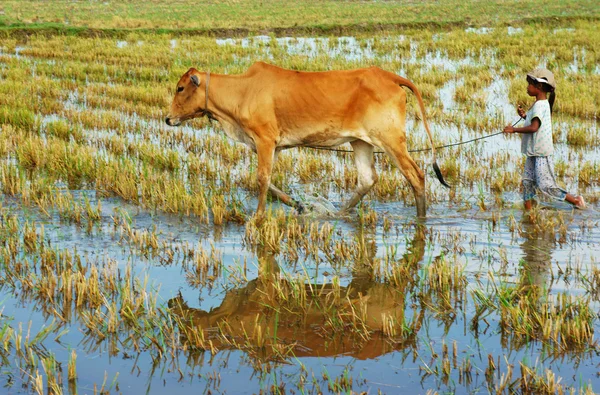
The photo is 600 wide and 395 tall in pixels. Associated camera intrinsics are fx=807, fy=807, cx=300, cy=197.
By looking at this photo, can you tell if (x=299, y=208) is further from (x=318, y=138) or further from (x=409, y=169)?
(x=409, y=169)

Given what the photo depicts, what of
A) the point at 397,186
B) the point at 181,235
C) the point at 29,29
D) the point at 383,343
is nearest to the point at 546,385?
the point at 383,343

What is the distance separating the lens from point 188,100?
25.2ft

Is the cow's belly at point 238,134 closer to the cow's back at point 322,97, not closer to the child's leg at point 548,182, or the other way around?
the cow's back at point 322,97

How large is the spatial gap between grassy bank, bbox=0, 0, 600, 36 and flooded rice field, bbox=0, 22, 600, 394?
15924 millimetres

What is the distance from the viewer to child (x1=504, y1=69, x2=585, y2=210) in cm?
698

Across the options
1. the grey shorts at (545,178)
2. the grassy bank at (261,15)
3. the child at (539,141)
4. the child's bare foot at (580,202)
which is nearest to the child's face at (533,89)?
the child at (539,141)

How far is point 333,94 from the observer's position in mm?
7207

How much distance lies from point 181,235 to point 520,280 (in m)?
2.83

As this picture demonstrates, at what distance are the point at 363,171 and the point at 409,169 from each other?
Answer: 58 cm

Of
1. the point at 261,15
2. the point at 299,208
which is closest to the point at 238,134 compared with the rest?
the point at 299,208

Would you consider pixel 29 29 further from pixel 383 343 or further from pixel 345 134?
pixel 383 343

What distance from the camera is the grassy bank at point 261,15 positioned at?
2788 cm

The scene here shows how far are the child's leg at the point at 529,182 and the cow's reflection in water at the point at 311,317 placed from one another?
222cm

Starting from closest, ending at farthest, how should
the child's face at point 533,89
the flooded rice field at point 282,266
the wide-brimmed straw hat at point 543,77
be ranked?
the flooded rice field at point 282,266 < the wide-brimmed straw hat at point 543,77 < the child's face at point 533,89
